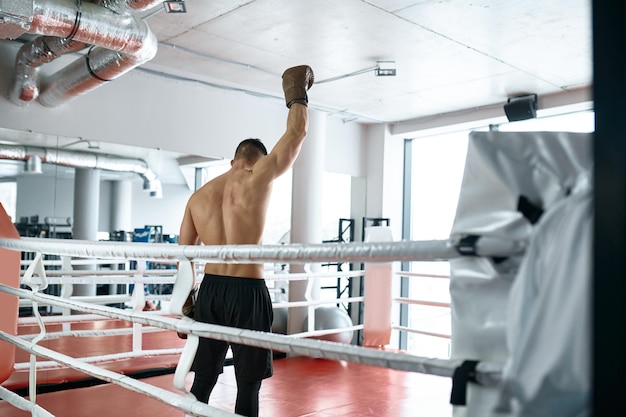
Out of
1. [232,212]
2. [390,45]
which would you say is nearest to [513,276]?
[232,212]

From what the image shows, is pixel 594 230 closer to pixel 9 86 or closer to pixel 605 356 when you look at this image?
pixel 605 356

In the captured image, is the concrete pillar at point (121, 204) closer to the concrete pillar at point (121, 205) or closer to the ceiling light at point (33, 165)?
the concrete pillar at point (121, 205)

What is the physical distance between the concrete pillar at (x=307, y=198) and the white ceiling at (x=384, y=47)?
0.81 metres

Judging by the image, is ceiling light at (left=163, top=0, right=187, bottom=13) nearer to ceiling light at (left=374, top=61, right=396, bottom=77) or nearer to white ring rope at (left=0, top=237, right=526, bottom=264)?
ceiling light at (left=374, top=61, right=396, bottom=77)

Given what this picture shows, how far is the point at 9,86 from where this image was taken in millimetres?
5141

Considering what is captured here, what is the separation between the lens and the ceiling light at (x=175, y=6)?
4.14 metres

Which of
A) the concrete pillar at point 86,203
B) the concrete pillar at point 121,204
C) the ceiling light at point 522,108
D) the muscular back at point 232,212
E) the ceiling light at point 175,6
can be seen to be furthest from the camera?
the ceiling light at point 522,108

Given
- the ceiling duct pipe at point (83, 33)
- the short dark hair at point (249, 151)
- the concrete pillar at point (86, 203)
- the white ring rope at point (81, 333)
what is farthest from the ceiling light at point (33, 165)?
the short dark hair at point (249, 151)

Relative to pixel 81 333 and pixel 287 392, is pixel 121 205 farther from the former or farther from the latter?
pixel 81 333

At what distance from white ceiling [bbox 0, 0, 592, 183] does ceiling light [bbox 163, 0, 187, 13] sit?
0.66 ft

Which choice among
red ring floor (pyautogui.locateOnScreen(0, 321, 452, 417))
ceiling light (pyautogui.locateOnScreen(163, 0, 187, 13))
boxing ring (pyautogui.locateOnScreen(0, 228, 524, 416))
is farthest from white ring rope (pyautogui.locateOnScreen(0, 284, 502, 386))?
ceiling light (pyautogui.locateOnScreen(163, 0, 187, 13))

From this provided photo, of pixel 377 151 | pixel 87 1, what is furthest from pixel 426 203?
pixel 87 1

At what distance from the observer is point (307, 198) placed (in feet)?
19.6

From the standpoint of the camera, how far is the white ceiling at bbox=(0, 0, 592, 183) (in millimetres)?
4418
